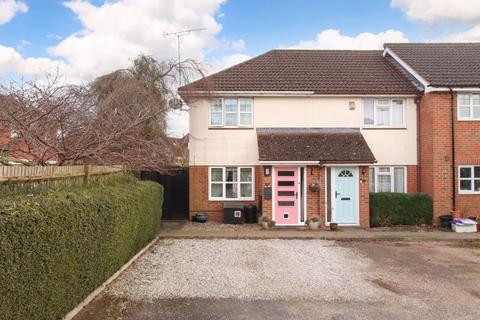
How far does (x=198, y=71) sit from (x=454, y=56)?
34.4 ft

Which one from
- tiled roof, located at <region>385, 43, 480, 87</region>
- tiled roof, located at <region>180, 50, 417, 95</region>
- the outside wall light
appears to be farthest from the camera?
tiled roof, located at <region>180, 50, 417, 95</region>

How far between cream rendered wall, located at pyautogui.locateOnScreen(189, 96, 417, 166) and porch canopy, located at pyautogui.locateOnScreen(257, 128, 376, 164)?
0.25 metres

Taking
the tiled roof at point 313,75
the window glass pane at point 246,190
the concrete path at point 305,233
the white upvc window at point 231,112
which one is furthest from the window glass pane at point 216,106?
the concrete path at point 305,233

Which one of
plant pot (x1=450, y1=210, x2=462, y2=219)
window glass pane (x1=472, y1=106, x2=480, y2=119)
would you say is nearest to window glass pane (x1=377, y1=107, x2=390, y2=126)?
window glass pane (x1=472, y1=106, x2=480, y2=119)

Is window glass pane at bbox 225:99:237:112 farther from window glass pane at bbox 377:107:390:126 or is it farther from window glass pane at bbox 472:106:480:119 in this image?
window glass pane at bbox 472:106:480:119

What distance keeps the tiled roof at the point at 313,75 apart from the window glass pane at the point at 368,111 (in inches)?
17.8

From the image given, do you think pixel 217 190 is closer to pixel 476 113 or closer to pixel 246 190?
pixel 246 190

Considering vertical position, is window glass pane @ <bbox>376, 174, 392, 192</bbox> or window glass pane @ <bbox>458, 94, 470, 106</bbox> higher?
window glass pane @ <bbox>458, 94, 470, 106</bbox>

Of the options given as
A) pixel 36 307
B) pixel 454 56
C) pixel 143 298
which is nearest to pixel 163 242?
pixel 143 298

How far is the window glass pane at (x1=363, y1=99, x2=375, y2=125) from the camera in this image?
1608 cm

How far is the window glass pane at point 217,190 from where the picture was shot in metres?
15.8

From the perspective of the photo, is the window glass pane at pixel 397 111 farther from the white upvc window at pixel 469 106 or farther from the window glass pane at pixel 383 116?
the white upvc window at pixel 469 106

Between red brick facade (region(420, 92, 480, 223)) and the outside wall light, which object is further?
red brick facade (region(420, 92, 480, 223))

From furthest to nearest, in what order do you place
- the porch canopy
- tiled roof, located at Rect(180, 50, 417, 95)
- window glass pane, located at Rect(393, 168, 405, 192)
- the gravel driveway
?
window glass pane, located at Rect(393, 168, 405, 192) < tiled roof, located at Rect(180, 50, 417, 95) < the porch canopy < the gravel driveway
